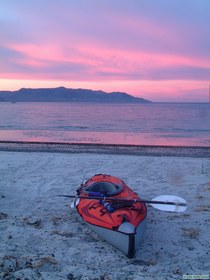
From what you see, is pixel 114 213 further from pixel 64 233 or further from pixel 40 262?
pixel 40 262

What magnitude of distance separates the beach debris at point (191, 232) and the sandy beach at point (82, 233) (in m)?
0.02

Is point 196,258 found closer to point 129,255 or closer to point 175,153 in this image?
point 129,255

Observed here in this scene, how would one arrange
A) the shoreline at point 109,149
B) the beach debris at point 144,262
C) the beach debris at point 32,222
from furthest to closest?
the shoreline at point 109,149
the beach debris at point 32,222
the beach debris at point 144,262

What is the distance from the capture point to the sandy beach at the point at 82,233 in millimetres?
4902

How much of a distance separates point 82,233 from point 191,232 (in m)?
2.22

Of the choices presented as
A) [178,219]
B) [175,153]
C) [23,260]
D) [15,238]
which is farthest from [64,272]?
[175,153]

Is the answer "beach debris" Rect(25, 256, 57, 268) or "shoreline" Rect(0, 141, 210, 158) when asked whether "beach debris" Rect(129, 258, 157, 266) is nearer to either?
"beach debris" Rect(25, 256, 57, 268)

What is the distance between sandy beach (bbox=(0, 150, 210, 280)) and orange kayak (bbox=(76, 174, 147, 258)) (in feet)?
0.76

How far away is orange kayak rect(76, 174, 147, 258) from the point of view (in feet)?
17.6

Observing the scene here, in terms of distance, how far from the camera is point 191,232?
6.25 meters

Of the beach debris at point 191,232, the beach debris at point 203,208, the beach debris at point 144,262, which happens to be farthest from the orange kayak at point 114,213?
the beach debris at point 203,208

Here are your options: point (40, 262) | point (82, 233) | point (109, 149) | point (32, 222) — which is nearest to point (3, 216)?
point (32, 222)

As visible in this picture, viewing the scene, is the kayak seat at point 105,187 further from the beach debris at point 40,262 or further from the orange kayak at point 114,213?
the beach debris at point 40,262

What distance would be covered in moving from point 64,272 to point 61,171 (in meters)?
6.68
